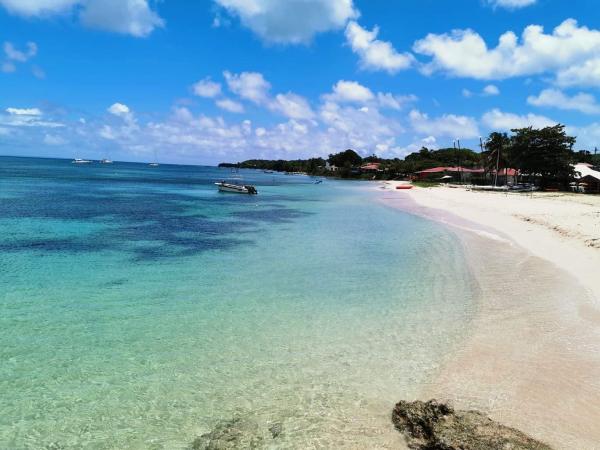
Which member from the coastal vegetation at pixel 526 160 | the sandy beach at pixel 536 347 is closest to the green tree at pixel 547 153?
the coastal vegetation at pixel 526 160

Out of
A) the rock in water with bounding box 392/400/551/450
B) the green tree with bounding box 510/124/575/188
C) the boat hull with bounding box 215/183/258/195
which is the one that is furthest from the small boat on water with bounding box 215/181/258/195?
the rock in water with bounding box 392/400/551/450

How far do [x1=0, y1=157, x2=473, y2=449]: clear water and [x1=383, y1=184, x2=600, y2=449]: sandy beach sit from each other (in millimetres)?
656

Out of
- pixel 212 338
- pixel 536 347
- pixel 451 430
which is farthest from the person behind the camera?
pixel 212 338

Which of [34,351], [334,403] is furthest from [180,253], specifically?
[334,403]

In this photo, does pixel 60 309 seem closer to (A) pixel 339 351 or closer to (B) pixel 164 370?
(B) pixel 164 370

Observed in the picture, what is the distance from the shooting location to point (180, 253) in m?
18.1

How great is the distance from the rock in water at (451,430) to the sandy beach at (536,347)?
2.28ft

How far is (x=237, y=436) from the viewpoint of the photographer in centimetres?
577

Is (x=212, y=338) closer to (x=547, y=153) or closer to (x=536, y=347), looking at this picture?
(x=536, y=347)

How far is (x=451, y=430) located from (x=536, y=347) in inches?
169

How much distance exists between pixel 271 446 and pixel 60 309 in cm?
778

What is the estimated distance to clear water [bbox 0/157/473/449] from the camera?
20.2 feet

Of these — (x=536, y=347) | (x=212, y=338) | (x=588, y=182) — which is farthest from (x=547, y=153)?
(x=212, y=338)

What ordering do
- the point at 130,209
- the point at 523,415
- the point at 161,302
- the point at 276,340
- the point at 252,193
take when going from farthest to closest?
the point at 252,193 → the point at 130,209 → the point at 161,302 → the point at 276,340 → the point at 523,415
